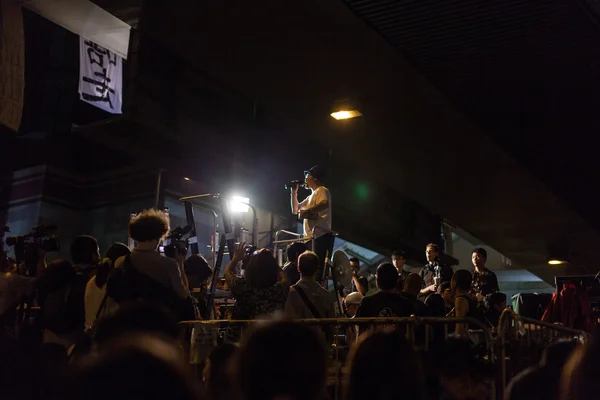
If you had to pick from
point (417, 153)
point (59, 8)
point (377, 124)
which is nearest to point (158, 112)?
point (59, 8)

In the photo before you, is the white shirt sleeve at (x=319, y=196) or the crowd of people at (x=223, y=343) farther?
the white shirt sleeve at (x=319, y=196)

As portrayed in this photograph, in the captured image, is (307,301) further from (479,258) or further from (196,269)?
(479,258)

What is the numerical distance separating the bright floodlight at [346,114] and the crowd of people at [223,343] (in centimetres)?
394

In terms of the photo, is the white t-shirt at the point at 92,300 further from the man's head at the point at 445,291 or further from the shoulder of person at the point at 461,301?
the man's head at the point at 445,291

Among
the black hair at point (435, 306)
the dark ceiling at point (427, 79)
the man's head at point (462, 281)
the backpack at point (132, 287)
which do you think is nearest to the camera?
the backpack at point (132, 287)

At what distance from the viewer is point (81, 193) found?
49.3 feet

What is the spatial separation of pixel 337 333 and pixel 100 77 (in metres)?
8.78

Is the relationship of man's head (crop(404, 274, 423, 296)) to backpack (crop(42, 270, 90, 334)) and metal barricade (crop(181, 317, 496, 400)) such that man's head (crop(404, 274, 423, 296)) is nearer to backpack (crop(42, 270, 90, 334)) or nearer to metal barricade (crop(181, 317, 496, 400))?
metal barricade (crop(181, 317, 496, 400))

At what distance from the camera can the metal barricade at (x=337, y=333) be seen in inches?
167

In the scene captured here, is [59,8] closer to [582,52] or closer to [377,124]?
[377,124]

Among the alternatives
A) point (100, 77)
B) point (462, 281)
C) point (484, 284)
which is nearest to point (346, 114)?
point (484, 284)

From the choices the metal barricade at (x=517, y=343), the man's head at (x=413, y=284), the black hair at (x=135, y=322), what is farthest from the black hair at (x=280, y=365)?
the man's head at (x=413, y=284)

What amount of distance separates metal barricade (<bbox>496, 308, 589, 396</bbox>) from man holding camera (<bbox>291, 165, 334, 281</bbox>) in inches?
147

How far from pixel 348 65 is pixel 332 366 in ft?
16.6
